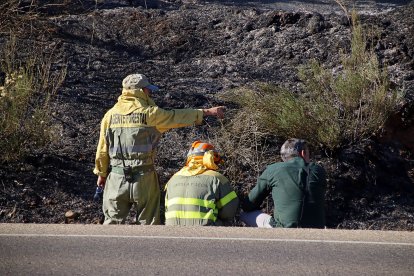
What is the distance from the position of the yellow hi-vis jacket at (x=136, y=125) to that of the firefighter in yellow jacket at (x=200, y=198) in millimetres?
445

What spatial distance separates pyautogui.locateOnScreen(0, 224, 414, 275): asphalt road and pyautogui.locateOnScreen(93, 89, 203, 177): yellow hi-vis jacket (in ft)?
2.81

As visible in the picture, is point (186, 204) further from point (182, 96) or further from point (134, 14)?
point (134, 14)

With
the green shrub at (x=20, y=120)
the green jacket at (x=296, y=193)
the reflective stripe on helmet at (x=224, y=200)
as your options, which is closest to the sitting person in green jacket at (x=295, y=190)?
the green jacket at (x=296, y=193)

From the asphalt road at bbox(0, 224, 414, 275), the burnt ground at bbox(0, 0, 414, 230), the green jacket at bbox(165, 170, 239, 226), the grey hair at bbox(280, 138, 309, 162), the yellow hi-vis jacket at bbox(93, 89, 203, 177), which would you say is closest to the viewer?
the asphalt road at bbox(0, 224, 414, 275)

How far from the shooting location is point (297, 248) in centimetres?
740

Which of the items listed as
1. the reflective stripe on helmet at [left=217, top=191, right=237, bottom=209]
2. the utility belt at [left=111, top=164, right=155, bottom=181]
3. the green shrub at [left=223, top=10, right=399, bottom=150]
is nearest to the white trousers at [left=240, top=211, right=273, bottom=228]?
the reflective stripe on helmet at [left=217, top=191, right=237, bottom=209]

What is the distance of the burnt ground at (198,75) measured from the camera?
10.8 metres

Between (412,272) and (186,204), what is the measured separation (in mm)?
2366

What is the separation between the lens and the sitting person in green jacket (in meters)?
8.44

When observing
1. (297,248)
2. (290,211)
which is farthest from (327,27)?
(297,248)

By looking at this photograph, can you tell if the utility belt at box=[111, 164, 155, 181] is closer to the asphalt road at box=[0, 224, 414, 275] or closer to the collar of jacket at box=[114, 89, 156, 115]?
the collar of jacket at box=[114, 89, 156, 115]

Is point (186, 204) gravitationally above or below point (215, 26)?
below

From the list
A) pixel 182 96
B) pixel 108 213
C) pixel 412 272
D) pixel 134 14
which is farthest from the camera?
pixel 134 14

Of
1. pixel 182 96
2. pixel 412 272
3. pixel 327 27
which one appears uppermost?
pixel 327 27
